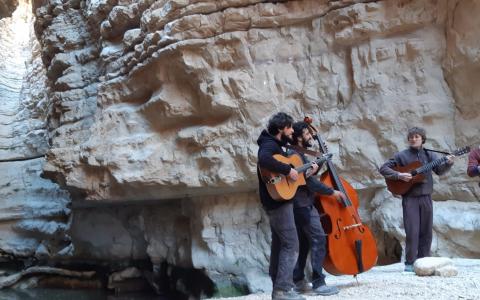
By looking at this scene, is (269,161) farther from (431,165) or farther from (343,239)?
(431,165)

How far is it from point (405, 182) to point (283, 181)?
5.60 feet

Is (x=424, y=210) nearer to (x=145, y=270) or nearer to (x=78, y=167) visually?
(x=78, y=167)

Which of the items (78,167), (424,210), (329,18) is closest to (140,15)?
(78,167)

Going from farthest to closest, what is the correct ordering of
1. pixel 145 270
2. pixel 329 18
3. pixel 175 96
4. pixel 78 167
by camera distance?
pixel 145 270 < pixel 78 167 < pixel 175 96 < pixel 329 18

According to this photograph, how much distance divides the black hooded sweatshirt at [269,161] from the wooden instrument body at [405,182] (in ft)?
4.94

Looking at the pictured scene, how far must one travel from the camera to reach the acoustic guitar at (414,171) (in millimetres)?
4828

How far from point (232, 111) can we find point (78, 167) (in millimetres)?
2853

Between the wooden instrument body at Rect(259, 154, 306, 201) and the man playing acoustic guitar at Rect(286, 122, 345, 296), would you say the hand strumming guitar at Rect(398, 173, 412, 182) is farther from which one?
the wooden instrument body at Rect(259, 154, 306, 201)

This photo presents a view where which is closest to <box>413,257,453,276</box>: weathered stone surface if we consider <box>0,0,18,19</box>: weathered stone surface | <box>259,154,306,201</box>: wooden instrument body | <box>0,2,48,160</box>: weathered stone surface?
<box>259,154,306,201</box>: wooden instrument body

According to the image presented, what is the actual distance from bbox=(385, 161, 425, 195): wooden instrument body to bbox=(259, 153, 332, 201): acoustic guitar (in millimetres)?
1419

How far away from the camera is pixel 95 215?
36.4 feet

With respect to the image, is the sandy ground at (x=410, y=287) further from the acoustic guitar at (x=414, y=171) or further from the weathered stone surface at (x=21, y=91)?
the weathered stone surface at (x=21, y=91)

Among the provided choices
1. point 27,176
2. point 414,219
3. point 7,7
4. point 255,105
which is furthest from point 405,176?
point 7,7

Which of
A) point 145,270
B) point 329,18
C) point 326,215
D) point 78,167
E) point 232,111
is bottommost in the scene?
point 145,270
